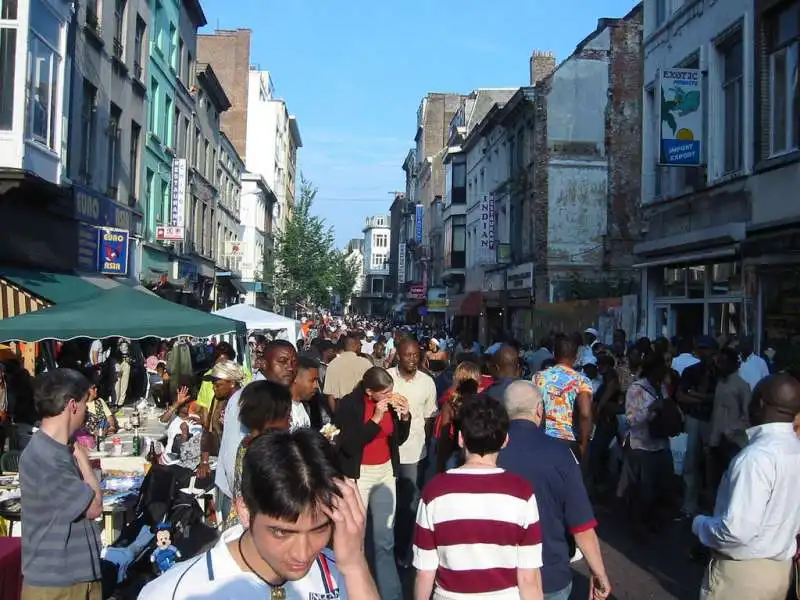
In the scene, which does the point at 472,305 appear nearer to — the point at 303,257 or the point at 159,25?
the point at 303,257

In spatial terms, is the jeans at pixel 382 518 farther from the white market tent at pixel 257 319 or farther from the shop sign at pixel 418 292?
the shop sign at pixel 418 292

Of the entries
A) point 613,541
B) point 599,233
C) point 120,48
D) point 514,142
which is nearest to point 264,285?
point 514,142

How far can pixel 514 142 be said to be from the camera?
35938 millimetres

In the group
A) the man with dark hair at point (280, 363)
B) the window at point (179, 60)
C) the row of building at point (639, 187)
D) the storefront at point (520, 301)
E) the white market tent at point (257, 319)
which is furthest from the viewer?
the storefront at point (520, 301)

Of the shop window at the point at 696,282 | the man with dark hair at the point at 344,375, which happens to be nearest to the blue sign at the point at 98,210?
the man with dark hair at the point at 344,375

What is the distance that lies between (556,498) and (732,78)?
45.6ft

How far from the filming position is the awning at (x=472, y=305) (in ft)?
131

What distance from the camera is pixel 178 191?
2880 centimetres

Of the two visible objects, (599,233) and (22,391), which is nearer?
(22,391)

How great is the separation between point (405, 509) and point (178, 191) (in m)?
23.2

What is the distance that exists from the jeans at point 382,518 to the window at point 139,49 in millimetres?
A: 20188

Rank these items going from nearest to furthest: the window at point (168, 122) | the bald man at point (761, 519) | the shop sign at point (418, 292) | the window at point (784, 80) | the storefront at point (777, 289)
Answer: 1. the bald man at point (761, 519)
2. the storefront at point (777, 289)
3. the window at point (784, 80)
4. the window at point (168, 122)
5. the shop sign at point (418, 292)

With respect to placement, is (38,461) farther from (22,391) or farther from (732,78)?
(732,78)

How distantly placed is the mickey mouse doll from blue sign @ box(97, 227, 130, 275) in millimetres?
14413
